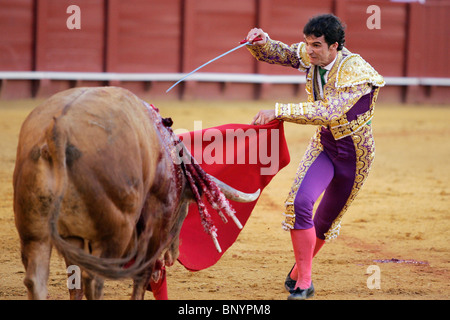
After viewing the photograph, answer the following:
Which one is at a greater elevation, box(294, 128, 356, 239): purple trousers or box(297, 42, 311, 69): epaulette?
box(297, 42, 311, 69): epaulette

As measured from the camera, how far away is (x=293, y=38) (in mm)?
10633

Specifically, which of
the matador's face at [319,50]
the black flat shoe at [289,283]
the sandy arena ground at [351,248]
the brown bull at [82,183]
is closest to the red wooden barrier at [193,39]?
the sandy arena ground at [351,248]

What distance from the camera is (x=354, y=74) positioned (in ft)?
10.2

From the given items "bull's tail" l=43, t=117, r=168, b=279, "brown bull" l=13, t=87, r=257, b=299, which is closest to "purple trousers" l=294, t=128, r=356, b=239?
"brown bull" l=13, t=87, r=257, b=299

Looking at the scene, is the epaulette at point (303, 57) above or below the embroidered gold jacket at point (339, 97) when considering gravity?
above

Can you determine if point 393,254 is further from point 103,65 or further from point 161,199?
point 103,65

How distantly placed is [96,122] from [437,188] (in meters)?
4.21

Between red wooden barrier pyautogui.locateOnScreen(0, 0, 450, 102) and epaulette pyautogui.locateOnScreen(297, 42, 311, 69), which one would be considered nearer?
epaulette pyautogui.locateOnScreen(297, 42, 311, 69)

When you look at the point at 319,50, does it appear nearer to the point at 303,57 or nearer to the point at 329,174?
the point at 303,57

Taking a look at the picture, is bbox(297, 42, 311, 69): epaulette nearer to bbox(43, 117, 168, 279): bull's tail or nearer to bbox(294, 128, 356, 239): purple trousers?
bbox(294, 128, 356, 239): purple trousers

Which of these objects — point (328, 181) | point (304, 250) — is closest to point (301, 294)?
point (304, 250)

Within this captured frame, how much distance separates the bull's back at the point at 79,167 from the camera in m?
2.12

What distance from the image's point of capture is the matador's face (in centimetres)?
306

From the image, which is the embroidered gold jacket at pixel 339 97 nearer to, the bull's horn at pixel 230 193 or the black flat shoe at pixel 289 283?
the bull's horn at pixel 230 193
